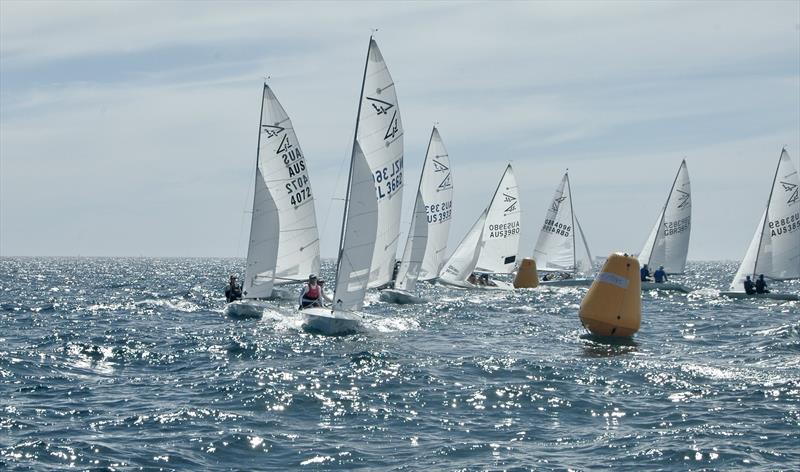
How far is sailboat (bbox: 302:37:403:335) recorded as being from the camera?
84.0ft

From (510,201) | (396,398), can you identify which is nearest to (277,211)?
(396,398)

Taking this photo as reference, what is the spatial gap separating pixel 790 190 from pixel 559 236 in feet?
48.5

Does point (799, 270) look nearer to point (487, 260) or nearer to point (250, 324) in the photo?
point (487, 260)

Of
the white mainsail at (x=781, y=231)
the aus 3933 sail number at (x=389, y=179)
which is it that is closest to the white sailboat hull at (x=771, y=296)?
the white mainsail at (x=781, y=231)

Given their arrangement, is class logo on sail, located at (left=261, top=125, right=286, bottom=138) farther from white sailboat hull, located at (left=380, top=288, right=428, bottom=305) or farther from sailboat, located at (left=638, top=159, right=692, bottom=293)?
sailboat, located at (left=638, top=159, right=692, bottom=293)

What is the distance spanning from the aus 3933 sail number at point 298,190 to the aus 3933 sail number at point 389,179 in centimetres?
835

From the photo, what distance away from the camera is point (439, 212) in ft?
152

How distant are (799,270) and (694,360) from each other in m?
27.3

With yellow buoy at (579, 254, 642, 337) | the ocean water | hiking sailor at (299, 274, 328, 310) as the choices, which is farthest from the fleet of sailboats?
yellow buoy at (579, 254, 642, 337)

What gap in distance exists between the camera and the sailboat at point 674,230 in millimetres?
56375

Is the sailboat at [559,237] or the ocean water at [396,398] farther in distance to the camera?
the sailboat at [559,237]

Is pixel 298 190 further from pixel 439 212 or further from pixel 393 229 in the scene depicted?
pixel 439 212

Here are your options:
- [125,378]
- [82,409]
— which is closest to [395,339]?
[125,378]

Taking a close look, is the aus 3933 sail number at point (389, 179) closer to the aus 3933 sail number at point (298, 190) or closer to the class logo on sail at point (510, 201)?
the aus 3933 sail number at point (298, 190)
